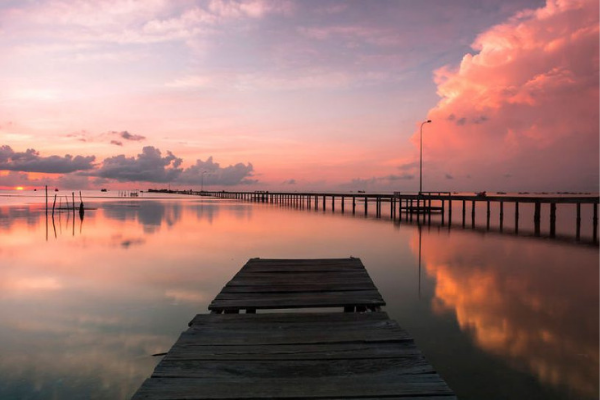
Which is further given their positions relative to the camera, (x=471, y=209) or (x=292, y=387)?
(x=471, y=209)

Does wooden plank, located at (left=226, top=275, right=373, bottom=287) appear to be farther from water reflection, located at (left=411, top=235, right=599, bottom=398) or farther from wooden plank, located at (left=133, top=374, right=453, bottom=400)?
wooden plank, located at (left=133, top=374, right=453, bottom=400)

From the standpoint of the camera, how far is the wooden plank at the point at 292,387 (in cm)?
315

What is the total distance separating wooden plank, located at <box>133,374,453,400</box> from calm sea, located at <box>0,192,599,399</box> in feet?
8.57

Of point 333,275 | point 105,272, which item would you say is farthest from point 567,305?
point 105,272

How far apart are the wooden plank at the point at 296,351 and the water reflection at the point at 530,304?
345cm

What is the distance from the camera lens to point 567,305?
10.0m

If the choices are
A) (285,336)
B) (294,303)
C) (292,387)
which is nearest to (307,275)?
(294,303)

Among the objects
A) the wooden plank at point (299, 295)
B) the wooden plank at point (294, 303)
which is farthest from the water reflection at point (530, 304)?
the wooden plank at point (294, 303)

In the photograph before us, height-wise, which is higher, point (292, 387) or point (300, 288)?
point (292, 387)

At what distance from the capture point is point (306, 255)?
1775cm

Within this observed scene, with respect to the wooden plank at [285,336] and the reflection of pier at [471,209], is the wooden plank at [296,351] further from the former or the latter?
the reflection of pier at [471,209]

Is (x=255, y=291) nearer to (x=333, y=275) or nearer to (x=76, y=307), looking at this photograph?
(x=333, y=275)

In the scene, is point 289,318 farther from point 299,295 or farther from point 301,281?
point 301,281

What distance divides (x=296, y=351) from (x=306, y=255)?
13.7 metres
